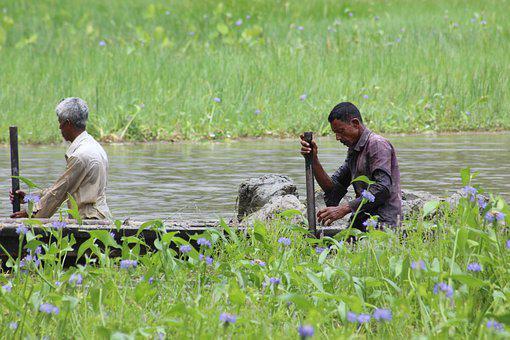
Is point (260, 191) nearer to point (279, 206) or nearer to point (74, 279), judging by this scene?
point (279, 206)

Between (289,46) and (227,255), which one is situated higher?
(289,46)

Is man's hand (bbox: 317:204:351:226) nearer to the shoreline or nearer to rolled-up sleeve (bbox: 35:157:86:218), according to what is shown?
rolled-up sleeve (bbox: 35:157:86:218)

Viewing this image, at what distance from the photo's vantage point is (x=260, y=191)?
8492 mm

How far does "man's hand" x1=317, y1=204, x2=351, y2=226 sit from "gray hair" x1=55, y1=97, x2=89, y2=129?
171 centimetres

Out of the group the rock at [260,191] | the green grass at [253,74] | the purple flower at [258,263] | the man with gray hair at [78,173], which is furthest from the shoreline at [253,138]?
the purple flower at [258,263]

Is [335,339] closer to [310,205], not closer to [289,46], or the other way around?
[310,205]

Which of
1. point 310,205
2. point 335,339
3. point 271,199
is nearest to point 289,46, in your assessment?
point 271,199

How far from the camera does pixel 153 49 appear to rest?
17766 millimetres

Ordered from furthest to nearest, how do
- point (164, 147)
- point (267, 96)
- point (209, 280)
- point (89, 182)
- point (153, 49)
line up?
point (153, 49), point (267, 96), point (164, 147), point (89, 182), point (209, 280)

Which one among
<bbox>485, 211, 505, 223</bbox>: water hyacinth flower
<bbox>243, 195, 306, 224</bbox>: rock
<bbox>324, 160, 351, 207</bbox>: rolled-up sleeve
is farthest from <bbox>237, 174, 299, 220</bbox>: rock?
<bbox>485, 211, 505, 223</bbox>: water hyacinth flower

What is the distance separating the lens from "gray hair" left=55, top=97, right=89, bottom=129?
7.27 meters

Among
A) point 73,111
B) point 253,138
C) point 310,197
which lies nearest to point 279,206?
point 310,197

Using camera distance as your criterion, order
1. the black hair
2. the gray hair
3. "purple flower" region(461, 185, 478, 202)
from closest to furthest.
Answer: "purple flower" region(461, 185, 478, 202) < the black hair < the gray hair

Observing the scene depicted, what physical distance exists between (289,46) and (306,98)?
242 centimetres
